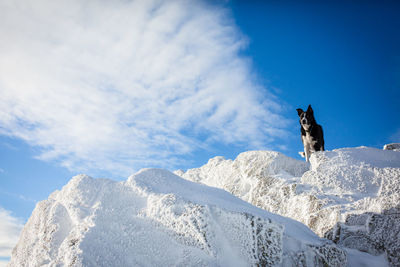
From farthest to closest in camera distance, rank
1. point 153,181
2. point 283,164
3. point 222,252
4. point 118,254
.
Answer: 1. point 283,164
2. point 153,181
3. point 222,252
4. point 118,254

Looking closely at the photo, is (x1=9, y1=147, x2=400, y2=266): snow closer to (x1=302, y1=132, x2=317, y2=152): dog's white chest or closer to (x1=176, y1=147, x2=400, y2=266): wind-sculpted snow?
(x1=176, y1=147, x2=400, y2=266): wind-sculpted snow

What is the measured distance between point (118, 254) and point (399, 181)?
5.44m

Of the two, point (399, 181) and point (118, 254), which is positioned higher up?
point (399, 181)

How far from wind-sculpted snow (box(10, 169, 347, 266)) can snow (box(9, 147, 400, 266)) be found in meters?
0.01

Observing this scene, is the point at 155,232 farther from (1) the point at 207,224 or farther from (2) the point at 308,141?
(2) the point at 308,141

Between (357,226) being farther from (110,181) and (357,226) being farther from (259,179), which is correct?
(110,181)

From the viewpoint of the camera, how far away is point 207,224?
3303 mm

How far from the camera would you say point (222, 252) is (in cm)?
323

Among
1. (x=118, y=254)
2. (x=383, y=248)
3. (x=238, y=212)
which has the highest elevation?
(x=238, y=212)

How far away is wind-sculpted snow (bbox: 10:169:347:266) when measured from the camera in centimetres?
301

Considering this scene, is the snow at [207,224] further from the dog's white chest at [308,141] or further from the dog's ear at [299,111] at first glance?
the dog's ear at [299,111]

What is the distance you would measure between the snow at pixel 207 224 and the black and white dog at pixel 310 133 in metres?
4.67

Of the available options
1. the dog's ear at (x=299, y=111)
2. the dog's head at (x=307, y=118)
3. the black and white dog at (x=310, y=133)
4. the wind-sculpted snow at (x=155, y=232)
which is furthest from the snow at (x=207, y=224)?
the dog's ear at (x=299, y=111)

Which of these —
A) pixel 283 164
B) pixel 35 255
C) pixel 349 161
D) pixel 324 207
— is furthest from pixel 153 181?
pixel 283 164
